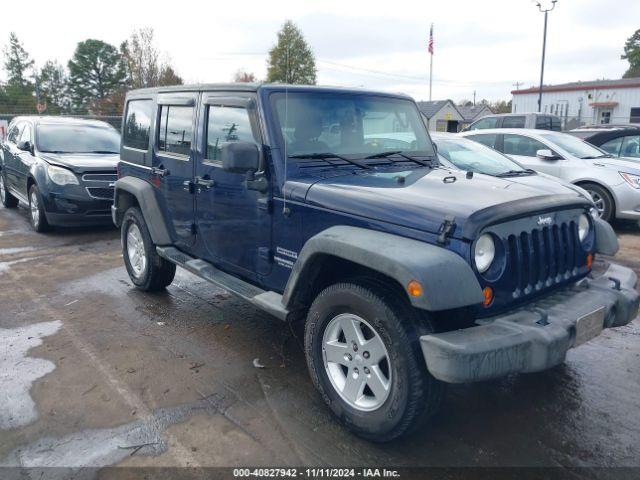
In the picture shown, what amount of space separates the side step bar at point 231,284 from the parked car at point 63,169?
3.86 meters

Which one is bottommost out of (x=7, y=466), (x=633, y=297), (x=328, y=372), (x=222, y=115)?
(x=7, y=466)

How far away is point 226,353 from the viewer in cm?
421

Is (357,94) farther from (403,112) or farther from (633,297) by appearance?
(633,297)

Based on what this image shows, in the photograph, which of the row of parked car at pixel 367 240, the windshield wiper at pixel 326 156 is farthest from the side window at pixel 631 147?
the windshield wiper at pixel 326 156

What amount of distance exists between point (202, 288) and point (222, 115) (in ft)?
7.69

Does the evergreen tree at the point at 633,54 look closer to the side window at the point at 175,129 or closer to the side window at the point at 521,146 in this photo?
the side window at the point at 521,146

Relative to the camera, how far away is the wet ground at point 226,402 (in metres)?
2.95

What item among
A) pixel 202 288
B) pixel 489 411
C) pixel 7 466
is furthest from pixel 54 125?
pixel 489 411

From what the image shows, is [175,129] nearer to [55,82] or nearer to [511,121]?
[511,121]

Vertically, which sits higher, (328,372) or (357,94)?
(357,94)

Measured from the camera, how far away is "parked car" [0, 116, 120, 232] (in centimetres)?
820

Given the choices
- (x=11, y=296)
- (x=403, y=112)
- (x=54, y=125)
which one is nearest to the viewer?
(x=403, y=112)

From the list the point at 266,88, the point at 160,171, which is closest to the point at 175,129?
the point at 160,171

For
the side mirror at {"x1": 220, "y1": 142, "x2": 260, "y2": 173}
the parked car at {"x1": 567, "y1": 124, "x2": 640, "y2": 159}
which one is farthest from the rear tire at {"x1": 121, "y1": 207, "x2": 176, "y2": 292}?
the parked car at {"x1": 567, "y1": 124, "x2": 640, "y2": 159}
